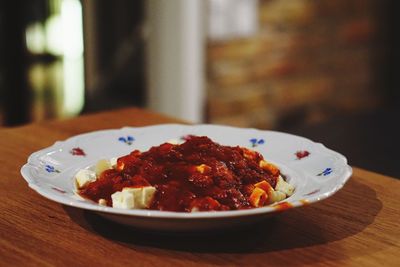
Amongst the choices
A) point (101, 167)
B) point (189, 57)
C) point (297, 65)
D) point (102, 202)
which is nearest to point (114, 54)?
point (189, 57)

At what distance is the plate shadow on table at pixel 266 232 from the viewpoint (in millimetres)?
867

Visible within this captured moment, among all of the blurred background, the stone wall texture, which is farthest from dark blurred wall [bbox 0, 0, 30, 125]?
the stone wall texture

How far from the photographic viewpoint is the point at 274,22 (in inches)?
136

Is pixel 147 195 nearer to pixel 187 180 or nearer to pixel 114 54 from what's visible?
pixel 187 180

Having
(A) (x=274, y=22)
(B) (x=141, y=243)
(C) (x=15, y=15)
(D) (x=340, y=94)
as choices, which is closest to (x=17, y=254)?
(B) (x=141, y=243)

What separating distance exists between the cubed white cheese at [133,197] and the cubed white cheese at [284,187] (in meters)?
0.18

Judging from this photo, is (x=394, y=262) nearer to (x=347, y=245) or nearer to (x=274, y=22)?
(x=347, y=245)

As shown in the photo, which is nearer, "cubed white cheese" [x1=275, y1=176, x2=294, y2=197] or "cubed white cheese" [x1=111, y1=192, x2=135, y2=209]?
"cubed white cheese" [x1=111, y1=192, x2=135, y2=209]

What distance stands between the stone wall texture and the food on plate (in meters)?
2.29

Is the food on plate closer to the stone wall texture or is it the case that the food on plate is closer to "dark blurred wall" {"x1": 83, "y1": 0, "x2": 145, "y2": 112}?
the stone wall texture

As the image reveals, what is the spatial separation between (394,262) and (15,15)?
2.54 m

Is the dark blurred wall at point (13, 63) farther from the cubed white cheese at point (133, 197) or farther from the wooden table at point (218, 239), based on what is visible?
the cubed white cheese at point (133, 197)

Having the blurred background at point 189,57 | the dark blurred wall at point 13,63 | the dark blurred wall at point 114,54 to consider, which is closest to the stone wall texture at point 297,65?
the blurred background at point 189,57

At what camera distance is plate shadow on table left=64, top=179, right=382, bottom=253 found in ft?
2.84
